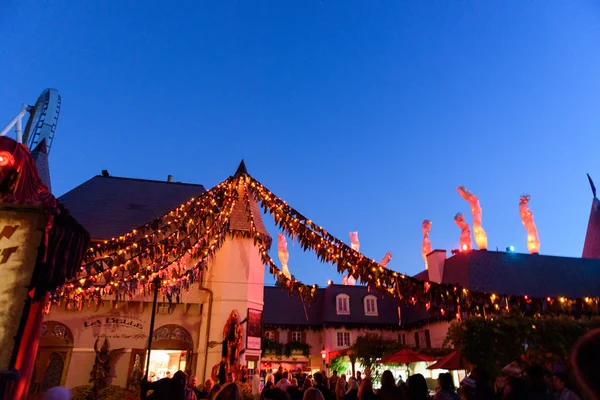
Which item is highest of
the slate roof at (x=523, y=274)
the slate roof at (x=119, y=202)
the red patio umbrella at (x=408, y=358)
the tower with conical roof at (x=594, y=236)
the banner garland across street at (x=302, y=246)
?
the tower with conical roof at (x=594, y=236)

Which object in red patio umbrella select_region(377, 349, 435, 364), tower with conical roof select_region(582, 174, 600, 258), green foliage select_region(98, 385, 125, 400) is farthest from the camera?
tower with conical roof select_region(582, 174, 600, 258)

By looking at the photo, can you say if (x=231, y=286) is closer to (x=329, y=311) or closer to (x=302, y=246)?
(x=302, y=246)

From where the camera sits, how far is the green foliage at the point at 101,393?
14.7m

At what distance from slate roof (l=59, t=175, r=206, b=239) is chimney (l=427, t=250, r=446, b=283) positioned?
17.4 metres

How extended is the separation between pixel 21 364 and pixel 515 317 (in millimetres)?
10729

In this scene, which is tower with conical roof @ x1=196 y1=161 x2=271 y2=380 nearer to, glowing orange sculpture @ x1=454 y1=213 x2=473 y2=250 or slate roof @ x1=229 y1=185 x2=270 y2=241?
slate roof @ x1=229 y1=185 x2=270 y2=241

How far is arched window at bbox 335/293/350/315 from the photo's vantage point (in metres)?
31.0

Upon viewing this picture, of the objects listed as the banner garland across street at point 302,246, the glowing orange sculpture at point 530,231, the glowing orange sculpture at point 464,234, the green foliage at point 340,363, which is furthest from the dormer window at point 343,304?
the banner garland across street at point 302,246

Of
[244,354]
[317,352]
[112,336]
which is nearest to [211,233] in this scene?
[244,354]

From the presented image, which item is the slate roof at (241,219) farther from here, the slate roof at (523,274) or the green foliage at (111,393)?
the slate roof at (523,274)

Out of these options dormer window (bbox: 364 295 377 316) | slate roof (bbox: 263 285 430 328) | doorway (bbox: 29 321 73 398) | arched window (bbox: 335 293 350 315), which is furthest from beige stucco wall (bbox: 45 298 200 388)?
dormer window (bbox: 364 295 377 316)

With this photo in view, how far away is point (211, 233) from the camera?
1602 centimetres

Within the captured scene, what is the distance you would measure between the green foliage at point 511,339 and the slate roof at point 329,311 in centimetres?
1967

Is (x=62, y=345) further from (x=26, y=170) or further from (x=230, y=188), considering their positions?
(x=26, y=170)
